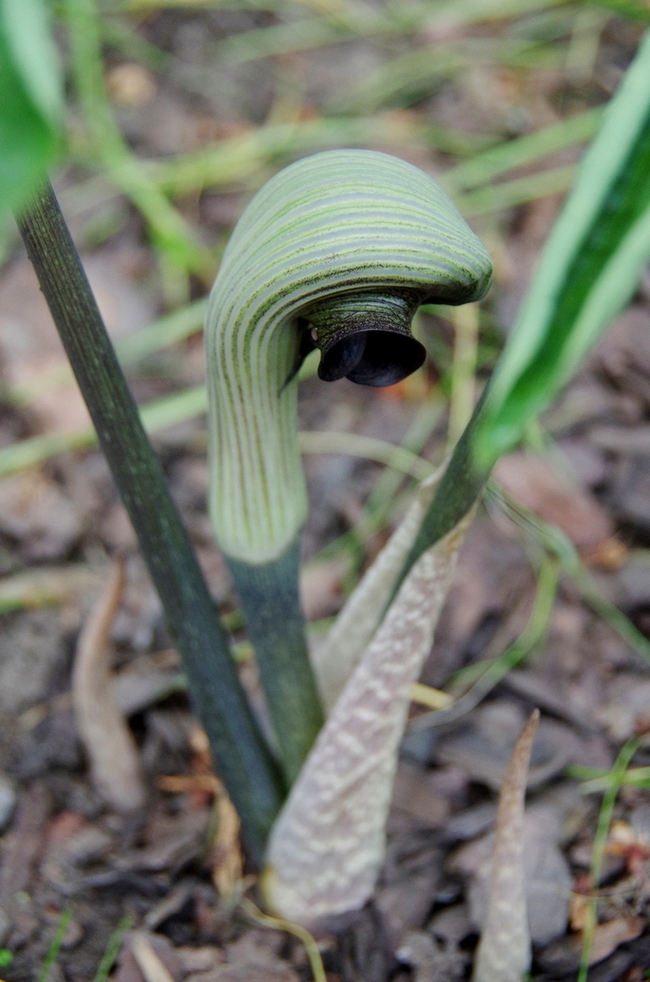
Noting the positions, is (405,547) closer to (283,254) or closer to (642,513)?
(283,254)

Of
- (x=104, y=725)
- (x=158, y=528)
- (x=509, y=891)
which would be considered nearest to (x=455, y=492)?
(x=158, y=528)

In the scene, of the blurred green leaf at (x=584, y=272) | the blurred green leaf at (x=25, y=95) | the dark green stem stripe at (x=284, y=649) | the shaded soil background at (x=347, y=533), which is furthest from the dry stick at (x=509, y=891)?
the blurred green leaf at (x=25, y=95)

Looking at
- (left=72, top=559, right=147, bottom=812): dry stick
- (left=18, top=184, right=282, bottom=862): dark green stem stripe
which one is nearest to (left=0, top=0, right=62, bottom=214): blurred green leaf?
(left=18, top=184, right=282, bottom=862): dark green stem stripe

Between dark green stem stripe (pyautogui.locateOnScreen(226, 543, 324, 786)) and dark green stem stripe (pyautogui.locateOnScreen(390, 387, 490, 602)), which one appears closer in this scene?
dark green stem stripe (pyautogui.locateOnScreen(390, 387, 490, 602))

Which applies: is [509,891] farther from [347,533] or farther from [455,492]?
[347,533]

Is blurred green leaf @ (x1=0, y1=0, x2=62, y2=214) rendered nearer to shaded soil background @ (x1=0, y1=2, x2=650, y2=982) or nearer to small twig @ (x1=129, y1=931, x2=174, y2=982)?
shaded soil background @ (x1=0, y1=2, x2=650, y2=982)

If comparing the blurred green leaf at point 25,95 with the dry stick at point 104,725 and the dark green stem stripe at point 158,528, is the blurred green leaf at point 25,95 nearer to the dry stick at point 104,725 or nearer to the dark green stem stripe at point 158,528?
the dark green stem stripe at point 158,528
